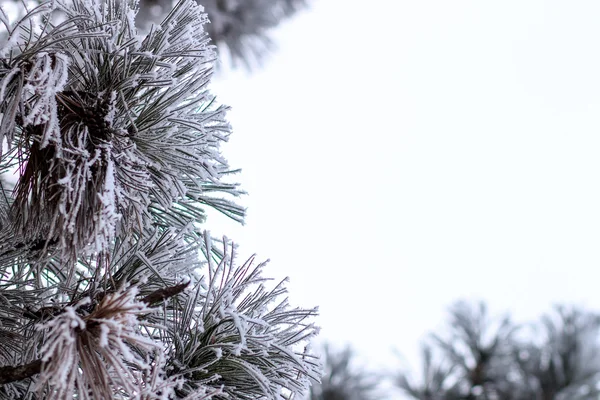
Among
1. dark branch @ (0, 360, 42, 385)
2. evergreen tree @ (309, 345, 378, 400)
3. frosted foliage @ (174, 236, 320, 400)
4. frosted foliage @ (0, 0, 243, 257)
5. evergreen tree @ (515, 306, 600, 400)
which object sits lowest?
dark branch @ (0, 360, 42, 385)

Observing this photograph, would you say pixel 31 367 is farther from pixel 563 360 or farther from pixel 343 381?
pixel 563 360

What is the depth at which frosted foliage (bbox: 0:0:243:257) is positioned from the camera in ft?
1.77

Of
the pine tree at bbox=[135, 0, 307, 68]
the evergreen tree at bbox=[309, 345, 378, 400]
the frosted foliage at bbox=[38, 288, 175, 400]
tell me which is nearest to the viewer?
the frosted foliage at bbox=[38, 288, 175, 400]

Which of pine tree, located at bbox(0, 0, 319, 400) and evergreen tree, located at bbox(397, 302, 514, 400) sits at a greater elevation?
evergreen tree, located at bbox(397, 302, 514, 400)

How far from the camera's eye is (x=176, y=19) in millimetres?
610

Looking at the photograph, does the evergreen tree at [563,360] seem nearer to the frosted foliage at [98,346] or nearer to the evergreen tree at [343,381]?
the evergreen tree at [343,381]

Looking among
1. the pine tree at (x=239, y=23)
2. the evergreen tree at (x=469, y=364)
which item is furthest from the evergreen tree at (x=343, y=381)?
the pine tree at (x=239, y=23)

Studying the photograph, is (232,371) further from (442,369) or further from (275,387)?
(442,369)

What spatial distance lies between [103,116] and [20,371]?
8.8 inches

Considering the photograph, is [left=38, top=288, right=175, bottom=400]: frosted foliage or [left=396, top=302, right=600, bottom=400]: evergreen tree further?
[left=396, top=302, right=600, bottom=400]: evergreen tree

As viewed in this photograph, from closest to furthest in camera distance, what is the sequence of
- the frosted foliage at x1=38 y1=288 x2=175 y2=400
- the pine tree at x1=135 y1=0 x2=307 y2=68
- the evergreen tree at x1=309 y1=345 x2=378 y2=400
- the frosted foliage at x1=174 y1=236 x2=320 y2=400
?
the frosted foliage at x1=38 y1=288 x2=175 y2=400 → the frosted foliage at x1=174 y1=236 x2=320 y2=400 → the pine tree at x1=135 y1=0 x2=307 y2=68 → the evergreen tree at x1=309 y1=345 x2=378 y2=400

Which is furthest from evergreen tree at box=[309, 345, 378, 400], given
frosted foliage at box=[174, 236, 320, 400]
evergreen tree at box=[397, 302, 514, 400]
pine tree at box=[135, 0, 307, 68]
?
frosted foliage at box=[174, 236, 320, 400]

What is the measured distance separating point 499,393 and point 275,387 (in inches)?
103

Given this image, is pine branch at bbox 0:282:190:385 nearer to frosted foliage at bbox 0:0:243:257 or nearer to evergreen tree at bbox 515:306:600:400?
frosted foliage at bbox 0:0:243:257
